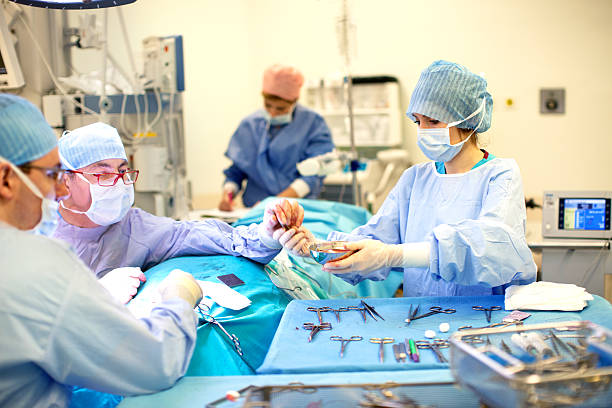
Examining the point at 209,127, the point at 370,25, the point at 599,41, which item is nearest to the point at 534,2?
the point at 599,41

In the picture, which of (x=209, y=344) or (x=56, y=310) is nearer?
(x=56, y=310)

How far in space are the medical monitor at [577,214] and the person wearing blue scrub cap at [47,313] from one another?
81.0 inches

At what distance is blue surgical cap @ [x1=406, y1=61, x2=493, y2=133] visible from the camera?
1.76 meters

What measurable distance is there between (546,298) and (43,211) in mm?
1286

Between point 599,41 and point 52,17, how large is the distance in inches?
140

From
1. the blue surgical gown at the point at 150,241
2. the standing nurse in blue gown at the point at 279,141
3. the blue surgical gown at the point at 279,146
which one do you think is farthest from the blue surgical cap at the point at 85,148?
the blue surgical gown at the point at 279,146

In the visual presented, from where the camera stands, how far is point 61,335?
103cm

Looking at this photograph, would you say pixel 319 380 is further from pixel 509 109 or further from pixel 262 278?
pixel 509 109

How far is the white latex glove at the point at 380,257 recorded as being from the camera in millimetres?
1649

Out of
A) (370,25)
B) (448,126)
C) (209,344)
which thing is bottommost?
(209,344)

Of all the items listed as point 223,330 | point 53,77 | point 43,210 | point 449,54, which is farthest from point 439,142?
point 449,54

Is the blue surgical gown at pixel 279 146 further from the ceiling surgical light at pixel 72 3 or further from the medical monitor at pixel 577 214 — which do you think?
the ceiling surgical light at pixel 72 3

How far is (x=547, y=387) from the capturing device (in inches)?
36.2

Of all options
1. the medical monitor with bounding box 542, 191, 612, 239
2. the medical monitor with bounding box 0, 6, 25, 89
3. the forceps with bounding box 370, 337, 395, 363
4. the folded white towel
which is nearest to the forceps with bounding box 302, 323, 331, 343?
the forceps with bounding box 370, 337, 395, 363
